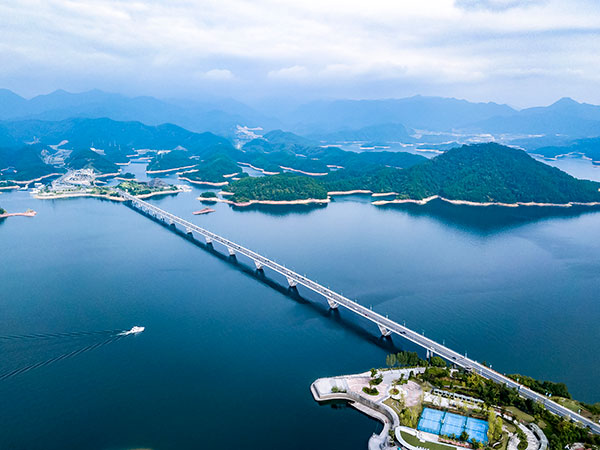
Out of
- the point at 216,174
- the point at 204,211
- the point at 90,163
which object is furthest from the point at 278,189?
the point at 90,163

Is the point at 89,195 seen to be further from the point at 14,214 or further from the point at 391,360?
the point at 391,360

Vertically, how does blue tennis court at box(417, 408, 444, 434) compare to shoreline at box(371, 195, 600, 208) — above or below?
below

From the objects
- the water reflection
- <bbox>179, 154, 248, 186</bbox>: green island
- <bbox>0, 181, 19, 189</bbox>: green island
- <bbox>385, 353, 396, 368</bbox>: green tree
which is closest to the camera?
<bbox>385, 353, 396, 368</bbox>: green tree

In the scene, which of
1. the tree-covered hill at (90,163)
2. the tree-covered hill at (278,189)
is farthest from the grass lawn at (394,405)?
the tree-covered hill at (90,163)

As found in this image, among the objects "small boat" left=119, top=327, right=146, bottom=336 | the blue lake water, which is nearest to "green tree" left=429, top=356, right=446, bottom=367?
the blue lake water

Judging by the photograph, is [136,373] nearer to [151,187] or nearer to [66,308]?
[66,308]

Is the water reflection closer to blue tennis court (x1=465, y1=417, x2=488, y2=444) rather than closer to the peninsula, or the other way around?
blue tennis court (x1=465, y1=417, x2=488, y2=444)

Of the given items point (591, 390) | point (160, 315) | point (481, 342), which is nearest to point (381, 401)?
point (481, 342)
